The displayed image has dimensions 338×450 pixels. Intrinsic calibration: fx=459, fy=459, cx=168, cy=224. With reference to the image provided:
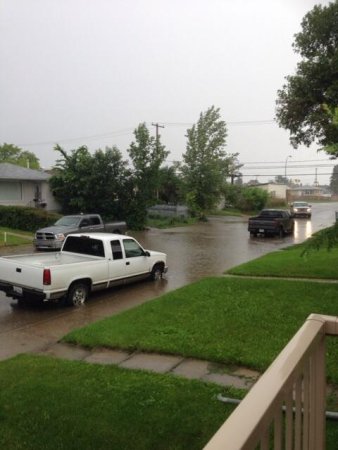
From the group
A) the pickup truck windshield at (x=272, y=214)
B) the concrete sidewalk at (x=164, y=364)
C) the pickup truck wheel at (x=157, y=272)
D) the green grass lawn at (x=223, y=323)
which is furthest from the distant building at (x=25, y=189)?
the concrete sidewalk at (x=164, y=364)

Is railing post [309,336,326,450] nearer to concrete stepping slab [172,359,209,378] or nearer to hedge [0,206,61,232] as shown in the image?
concrete stepping slab [172,359,209,378]

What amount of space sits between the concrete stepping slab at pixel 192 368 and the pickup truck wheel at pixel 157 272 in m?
6.82

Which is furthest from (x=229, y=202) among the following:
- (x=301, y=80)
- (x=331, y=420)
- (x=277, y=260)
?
(x=331, y=420)

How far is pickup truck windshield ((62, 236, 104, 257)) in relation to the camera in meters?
11.6

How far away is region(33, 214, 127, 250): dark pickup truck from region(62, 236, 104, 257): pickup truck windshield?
8.67m

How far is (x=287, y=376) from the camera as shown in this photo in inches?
74.9

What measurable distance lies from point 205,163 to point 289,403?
139ft

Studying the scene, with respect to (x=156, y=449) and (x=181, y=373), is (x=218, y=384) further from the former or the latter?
(x=156, y=449)

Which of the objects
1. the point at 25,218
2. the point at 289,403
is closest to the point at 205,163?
the point at 25,218

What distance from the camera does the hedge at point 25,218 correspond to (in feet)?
89.4

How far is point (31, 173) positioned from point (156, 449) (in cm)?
3381

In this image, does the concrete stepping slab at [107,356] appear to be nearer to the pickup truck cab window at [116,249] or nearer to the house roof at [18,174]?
the pickup truck cab window at [116,249]

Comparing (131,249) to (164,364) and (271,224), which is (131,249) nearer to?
(164,364)

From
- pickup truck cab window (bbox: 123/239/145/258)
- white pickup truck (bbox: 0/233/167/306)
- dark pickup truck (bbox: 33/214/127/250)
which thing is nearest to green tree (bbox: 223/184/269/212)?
dark pickup truck (bbox: 33/214/127/250)
